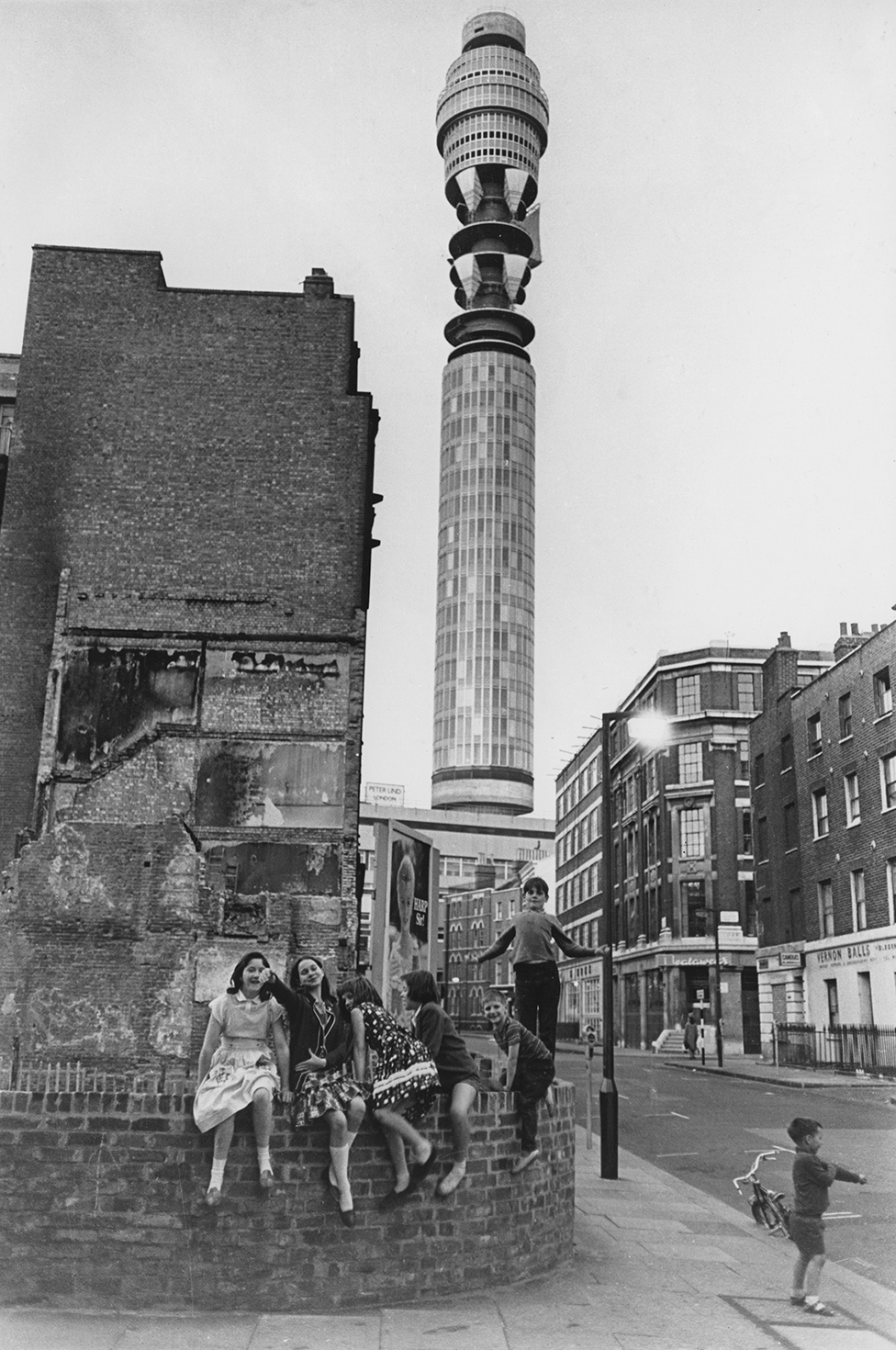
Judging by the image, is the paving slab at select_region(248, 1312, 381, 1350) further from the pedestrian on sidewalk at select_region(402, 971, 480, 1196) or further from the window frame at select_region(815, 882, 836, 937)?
the window frame at select_region(815, 882, 836, 937)

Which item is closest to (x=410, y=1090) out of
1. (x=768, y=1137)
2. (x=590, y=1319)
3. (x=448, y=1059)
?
(x=448, y=1059)

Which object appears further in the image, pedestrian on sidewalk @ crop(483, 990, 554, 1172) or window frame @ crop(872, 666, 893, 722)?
window frame @ crop(872, 666, 893, 722)

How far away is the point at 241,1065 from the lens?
7.09 m

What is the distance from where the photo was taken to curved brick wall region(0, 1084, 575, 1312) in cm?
675

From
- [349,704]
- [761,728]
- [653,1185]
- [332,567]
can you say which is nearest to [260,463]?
[332,567]

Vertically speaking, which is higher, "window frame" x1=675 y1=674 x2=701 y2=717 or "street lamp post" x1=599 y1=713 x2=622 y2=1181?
"window frame" x1=675 y1=674 x2=701 y2=717

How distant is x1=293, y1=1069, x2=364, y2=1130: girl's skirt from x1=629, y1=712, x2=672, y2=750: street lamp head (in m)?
8.75

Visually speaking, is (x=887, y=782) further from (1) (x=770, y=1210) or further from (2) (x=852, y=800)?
(1) (x=770, y=1210)

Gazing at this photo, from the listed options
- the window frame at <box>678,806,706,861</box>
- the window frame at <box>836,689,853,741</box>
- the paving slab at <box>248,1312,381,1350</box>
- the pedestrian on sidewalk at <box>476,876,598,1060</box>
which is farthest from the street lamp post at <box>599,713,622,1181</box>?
the window frame at <box>678,806,706,861</box>

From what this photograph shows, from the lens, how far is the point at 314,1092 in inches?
275

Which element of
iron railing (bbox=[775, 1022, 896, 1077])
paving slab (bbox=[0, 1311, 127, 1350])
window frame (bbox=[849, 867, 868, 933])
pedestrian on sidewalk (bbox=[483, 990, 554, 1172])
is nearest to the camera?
paving slab (bbox=[0, 1311, 127, 1350])

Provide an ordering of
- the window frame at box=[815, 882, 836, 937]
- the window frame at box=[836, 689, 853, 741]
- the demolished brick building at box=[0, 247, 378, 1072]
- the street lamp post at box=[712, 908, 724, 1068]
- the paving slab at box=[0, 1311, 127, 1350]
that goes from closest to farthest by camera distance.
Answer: the paving slab at box=[0, 1311, 127, 1350], the demolished brick building at box=[0, 247, 378, 1072], the window frame at box=[836, 689, 853, 741], the street lamp post at box=[712, 908, 724, 1068], the window frame at box=[815, 882, 836, 937]

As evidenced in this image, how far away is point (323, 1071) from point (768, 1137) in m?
13.0

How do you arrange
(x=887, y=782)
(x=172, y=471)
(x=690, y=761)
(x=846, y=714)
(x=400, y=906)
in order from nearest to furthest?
(x=400, y=906), (x=172, y=471), (x=887, y=782), (x=846, y=714), (x=690, y=761)
